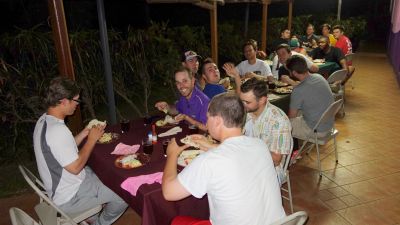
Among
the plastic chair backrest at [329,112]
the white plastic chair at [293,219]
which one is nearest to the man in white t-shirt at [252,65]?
the plastic chair backrest at [329,112]

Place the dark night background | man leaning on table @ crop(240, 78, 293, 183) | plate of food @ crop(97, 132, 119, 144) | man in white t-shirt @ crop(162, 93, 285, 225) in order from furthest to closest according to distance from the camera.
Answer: the dark night background, plate of food @ crop(97, 132, 119, 144), man leaning on table @ crop(240, 78, 293, 183), man in white t-shirt @ crop(162, 93, 285, 225)

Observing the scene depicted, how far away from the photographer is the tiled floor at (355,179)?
3.06 meters

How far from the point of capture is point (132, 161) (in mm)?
2260

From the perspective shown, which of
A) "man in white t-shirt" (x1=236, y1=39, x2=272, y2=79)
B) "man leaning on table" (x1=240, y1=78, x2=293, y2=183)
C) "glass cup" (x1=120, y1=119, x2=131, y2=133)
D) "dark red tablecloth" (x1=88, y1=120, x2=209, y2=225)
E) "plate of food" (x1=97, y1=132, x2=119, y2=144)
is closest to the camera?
"dark red tablecloth" (x1=88, y1=120, x2=209, y2=225)

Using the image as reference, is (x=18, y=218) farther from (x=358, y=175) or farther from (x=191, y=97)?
(x=358, y=175)

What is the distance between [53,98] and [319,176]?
2.85 meters

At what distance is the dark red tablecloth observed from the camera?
192cm

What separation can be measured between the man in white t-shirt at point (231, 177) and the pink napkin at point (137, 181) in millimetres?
306

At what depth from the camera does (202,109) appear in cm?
304

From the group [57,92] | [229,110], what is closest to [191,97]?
[57,92]

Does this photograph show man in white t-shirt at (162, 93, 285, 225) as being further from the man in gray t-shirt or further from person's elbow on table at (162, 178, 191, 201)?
the man in gray t-shirt

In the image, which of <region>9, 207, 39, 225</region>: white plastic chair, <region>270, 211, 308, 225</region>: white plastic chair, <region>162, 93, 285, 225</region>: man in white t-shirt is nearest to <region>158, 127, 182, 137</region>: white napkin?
<region>162, 93, 285, 225</region>: man in white t-shirt

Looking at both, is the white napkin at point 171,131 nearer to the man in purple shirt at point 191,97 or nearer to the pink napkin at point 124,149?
the man in purple shirt at point 191,97

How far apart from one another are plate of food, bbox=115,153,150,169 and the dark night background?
3077 mm
